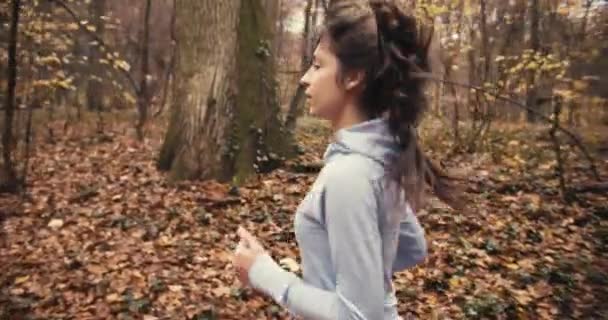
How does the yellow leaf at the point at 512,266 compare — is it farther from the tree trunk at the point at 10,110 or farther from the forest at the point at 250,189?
the tree trunk at the point at 10,110

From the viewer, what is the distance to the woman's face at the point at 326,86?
1677mm

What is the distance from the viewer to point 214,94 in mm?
8281

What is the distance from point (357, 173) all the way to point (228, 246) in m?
5.03

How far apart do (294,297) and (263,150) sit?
7252 mm

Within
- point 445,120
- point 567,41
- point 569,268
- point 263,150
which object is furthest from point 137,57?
point 569,268

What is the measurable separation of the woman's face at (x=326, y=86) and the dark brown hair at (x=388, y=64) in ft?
0.09

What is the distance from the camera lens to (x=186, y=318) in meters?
4.88

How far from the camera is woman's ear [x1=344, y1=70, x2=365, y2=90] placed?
5.42ft

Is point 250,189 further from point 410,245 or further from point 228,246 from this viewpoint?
point 410,245

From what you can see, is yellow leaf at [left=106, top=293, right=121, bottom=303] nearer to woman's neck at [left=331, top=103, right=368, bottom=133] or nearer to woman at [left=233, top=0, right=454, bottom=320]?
woman at [left=233, top=0, right=454, bottom=320]

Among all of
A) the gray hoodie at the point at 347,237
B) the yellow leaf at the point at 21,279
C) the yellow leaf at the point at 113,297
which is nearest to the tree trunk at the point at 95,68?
the yellow leaf at the point at 21,279

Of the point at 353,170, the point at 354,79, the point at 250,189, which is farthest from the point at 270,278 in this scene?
the point at 250,189

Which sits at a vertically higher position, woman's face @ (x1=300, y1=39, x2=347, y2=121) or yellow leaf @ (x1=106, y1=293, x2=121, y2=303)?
woman's face @ (x1=300, y1=39, x2=347, y2=121)

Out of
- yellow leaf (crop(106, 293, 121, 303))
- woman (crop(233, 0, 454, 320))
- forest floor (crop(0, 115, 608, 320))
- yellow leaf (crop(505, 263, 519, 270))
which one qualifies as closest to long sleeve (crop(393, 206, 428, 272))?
woman (crop(233, 0, 454, 320))
